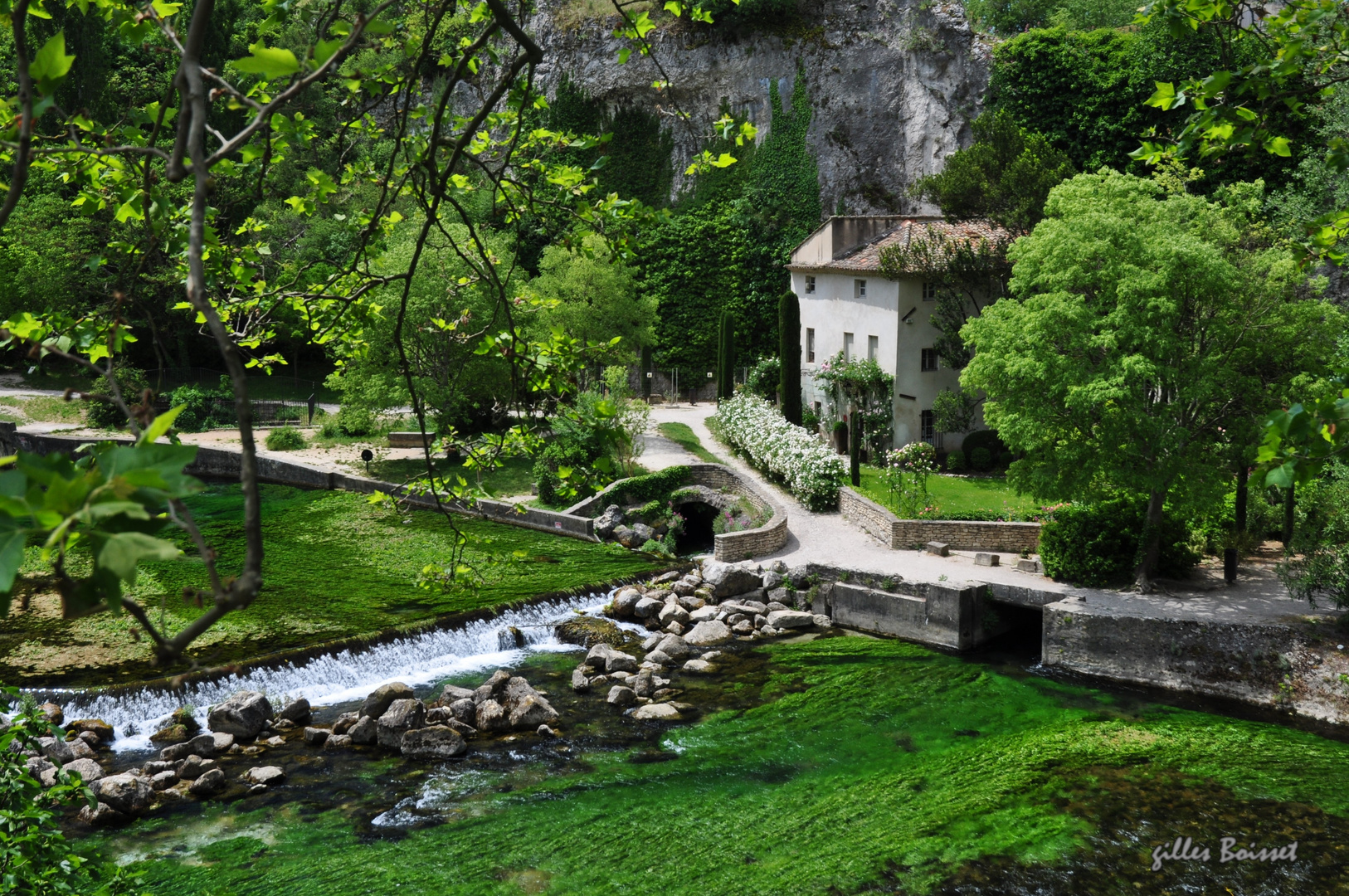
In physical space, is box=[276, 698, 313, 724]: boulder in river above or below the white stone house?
below

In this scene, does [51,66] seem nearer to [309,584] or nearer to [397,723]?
[397,723]

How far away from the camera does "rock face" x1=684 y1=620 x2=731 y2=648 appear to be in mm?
20906

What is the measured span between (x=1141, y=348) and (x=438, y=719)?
13706 millimetres

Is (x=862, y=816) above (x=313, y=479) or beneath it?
beneath

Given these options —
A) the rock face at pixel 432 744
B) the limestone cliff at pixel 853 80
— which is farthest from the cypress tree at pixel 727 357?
the rock face at pixel 432 744

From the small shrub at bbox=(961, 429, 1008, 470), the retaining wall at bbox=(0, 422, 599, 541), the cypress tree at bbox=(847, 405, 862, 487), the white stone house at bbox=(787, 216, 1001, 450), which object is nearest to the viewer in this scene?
the retaining wall at bbox=(0, 422, 599, 541)

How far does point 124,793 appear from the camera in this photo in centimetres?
1369

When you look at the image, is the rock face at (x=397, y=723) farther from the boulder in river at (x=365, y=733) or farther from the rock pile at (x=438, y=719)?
the boulder in river at (x=365, y=733)

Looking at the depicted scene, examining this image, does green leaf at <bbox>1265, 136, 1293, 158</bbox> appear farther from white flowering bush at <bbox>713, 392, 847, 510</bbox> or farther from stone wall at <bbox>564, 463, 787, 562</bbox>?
white flowering bush at <bbox>713, 392, 847, 510</bbox>

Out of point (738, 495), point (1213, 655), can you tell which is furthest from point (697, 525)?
point (1213, 655)

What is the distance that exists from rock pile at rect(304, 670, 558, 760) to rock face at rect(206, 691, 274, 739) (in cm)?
76

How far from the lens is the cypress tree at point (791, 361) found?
3381cm

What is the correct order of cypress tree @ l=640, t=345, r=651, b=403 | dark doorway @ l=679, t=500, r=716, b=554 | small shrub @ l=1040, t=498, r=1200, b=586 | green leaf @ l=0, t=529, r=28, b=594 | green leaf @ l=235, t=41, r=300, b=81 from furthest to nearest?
cypress tree @ l=640, t=345, r=651, b=403 < dark doorway @ l=679, t=500, r=716, b=554 < small shrub @ l=1040, t=498, r=1200, b=586 < green leaf @ l=235, t=41, r=300, b=81 < green leaf @ l=0, t=529, r=28, b=594

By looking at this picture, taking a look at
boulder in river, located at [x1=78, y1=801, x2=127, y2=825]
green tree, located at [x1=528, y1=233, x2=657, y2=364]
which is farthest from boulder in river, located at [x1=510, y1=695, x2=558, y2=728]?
green tree, located at [x1=528, y1=233, x2=657, y2=364]
